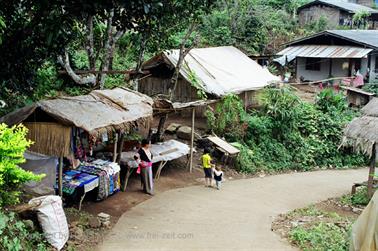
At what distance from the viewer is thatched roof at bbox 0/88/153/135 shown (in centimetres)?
878

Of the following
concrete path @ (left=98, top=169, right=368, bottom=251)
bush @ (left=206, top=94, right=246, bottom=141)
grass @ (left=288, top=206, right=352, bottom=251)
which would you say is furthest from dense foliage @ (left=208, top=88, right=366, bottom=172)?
grass @ (left=288, top=206, right=352, bottom=251)

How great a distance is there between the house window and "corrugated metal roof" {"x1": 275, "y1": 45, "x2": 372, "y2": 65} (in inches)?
35.6

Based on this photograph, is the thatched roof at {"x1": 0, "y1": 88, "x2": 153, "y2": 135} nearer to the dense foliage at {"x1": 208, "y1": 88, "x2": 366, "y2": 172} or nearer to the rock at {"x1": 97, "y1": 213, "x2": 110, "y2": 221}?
the rock at {"x1": 97, "y1": 213, "x2": 110, "y2": 221}

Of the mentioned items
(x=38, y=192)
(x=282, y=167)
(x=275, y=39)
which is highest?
(x=275, y=39)

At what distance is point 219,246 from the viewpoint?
8539 millimetres

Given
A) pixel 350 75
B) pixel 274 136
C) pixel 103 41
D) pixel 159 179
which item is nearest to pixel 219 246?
pixel 159 179

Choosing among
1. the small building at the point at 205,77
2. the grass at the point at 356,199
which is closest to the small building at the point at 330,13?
the small building at the point at 205,77

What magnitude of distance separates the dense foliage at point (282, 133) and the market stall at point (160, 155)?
9.34ft

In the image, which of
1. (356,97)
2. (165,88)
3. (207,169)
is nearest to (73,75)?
(207,169)

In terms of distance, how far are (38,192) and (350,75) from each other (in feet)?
73.9

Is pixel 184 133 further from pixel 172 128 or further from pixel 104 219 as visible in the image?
pixel 104 219

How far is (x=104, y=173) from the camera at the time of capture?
10.6 meters

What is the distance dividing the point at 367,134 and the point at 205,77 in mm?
6714

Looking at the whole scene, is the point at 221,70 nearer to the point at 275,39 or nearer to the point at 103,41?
the point at 103,41
